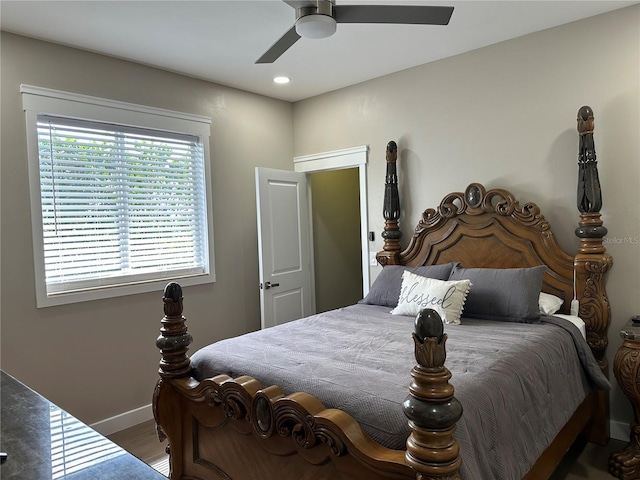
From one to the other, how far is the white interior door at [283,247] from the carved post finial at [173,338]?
1.65 metres

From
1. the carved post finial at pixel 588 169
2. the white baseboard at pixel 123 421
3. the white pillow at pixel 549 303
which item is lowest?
the white baseboard at pixel 123 421

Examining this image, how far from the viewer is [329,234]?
16.4ft

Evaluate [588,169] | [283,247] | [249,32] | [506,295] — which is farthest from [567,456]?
[249,32]

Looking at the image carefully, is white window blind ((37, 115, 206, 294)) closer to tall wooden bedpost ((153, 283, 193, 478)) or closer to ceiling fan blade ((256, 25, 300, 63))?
tall wooden bedpost ((153, 283, 193, 478))

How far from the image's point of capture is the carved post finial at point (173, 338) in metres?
2.17

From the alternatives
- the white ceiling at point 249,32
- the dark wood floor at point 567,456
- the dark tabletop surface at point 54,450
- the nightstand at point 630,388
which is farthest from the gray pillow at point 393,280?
the dark tabletop surface at point 54,450

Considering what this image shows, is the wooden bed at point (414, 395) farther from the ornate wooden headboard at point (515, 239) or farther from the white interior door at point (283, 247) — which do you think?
the white interior door at point (283, 247)

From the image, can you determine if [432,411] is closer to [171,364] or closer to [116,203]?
[171,364]

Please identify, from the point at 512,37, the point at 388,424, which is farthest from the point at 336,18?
the point at 388,424

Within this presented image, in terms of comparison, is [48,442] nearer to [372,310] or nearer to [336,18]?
[336,18]

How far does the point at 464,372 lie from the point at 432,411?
25.3 inches

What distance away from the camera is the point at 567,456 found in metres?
2.63

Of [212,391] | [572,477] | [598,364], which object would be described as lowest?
[572,477]

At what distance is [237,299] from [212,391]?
208cm
